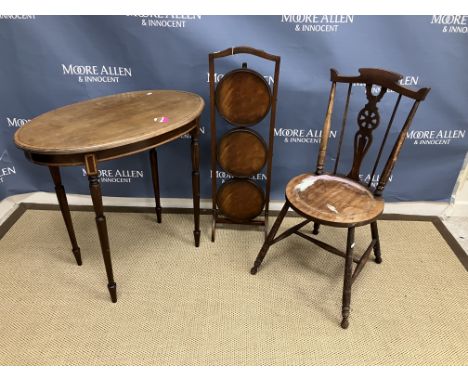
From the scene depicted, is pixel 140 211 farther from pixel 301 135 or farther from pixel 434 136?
pixel 434 136

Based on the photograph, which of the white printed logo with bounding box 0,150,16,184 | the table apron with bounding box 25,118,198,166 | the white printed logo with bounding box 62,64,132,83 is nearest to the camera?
the table apron with bounding box 25,118,198,166

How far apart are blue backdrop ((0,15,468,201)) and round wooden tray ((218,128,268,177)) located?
0.78 ft

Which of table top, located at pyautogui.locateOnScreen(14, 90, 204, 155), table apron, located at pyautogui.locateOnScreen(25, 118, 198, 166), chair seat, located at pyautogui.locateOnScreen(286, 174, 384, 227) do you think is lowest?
chair seat, located at pyautogui.locateOnScreen(286, 174, 384, 227)

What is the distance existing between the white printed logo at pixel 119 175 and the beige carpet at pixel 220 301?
300 millimetres

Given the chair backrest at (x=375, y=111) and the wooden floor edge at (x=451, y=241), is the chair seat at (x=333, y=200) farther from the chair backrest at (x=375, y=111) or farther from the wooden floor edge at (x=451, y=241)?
the wooden floor edge at (x=451, y=241)

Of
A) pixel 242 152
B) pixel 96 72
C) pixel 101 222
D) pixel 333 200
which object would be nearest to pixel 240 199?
pixel 242 152

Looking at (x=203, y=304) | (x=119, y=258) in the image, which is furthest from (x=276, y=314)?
(x=119, y=258)

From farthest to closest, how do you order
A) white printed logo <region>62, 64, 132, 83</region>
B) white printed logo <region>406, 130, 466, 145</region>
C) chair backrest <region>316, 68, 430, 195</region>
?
1. white printed logo <region>406, 130, 466, 145</region>
2. white printed logo <region>62, 64, 132, 83</region>
3. chair backrest <region>316, 68, 430, 195</region>

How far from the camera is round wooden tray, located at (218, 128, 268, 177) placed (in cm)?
190

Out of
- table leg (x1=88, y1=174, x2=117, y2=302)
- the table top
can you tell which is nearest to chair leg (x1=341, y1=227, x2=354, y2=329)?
the table top

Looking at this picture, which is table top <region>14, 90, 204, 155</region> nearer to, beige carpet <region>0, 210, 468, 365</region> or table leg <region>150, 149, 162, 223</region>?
table leg <region>150, 149, 162, 223</region>

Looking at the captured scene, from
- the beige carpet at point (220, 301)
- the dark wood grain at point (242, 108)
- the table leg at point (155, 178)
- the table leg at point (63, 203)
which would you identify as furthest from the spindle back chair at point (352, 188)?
the table leg at point (63, 203)

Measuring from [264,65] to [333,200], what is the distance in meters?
0.88
